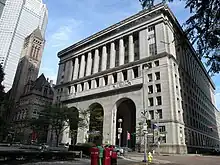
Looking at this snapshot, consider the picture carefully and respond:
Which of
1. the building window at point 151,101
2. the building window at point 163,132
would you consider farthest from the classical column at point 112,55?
the building window at point 163,132

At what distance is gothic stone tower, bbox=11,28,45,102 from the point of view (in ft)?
333

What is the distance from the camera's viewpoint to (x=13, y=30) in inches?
4835

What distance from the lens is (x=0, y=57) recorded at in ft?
386

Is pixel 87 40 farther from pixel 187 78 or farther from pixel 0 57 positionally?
pixel 0 57

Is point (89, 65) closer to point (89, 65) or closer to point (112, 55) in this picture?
point (89, 65)

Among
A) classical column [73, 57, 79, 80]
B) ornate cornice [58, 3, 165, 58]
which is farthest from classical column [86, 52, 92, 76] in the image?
classical column [73, 57, 79, 80]

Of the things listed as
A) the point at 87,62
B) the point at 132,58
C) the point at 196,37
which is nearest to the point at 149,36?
the point at 132,58

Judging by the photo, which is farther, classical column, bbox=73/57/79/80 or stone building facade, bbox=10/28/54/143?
stone building facade, bbox=10/28/54/143

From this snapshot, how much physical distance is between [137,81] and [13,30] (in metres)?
108

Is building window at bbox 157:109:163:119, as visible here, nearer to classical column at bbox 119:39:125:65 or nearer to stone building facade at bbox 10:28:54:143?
classical column at bbox 119:39:125:65

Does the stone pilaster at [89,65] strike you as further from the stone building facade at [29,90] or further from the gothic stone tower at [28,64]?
the gothic stone tower at [28,64]

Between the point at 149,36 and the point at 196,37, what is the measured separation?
43.9m

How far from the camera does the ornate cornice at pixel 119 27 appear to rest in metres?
52.5

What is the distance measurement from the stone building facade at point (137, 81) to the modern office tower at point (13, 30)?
68000 millimetres
